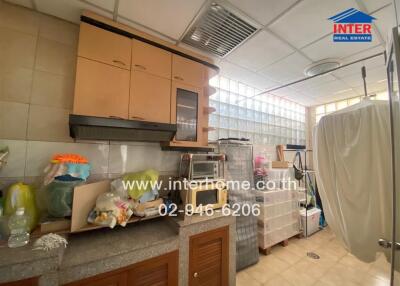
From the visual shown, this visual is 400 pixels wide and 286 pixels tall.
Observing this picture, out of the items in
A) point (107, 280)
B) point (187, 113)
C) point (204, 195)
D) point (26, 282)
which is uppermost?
point (187, 113)

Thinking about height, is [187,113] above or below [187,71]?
below

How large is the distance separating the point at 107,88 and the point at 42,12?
2.61ft

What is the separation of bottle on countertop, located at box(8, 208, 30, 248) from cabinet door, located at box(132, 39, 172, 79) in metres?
1.22

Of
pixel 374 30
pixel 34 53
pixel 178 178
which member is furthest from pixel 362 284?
pixel 34 53

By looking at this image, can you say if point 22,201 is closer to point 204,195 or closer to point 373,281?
point 204,195

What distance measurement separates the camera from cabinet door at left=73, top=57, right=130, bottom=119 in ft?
3.87

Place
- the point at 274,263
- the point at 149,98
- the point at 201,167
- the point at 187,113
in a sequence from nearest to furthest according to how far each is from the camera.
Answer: the point at 149,98 → the point at 201,167 → the point at 187,113 → the point at 274,263

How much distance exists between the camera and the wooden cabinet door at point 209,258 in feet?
4.19

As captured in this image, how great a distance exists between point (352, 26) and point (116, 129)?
81.9 inches

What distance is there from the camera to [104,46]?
50.3 inches

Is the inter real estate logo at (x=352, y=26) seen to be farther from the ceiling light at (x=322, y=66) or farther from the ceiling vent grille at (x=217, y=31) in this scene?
the ceiling vent grille at (x=217, y=31)

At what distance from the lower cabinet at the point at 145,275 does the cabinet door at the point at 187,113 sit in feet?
2.99

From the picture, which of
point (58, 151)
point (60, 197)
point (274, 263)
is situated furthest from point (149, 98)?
Result: point (274, 263)

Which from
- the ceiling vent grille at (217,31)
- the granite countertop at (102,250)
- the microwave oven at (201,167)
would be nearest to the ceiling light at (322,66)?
the ceiling vent grille at (217,31)
